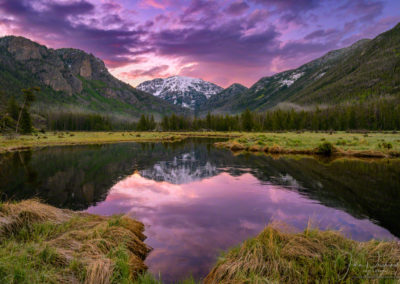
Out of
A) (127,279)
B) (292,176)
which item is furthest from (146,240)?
(292,176)

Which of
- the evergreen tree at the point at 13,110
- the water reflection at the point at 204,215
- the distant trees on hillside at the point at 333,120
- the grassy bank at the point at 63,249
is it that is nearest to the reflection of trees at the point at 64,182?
the water reflection at the point at 204,215

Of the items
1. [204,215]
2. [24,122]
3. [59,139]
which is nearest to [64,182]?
[204,215]

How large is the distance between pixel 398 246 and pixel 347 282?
2655 mm

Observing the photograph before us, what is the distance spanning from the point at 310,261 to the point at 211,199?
1001 centimetres

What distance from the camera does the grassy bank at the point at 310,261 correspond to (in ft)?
16.4

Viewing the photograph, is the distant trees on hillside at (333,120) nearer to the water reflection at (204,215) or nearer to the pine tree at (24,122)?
the pine tree at (24,122)

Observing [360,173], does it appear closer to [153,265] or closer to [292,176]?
[292,176]

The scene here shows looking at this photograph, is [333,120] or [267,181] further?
[333,120]

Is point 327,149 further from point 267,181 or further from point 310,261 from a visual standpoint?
point 310,261

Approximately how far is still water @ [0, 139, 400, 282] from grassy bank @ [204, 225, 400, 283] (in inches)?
63.9

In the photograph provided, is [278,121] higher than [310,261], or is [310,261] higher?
[278,121]

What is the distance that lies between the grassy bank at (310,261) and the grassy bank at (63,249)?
264cm

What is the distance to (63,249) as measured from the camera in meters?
6.00

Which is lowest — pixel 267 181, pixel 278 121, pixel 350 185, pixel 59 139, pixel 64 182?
pixel 64 182
